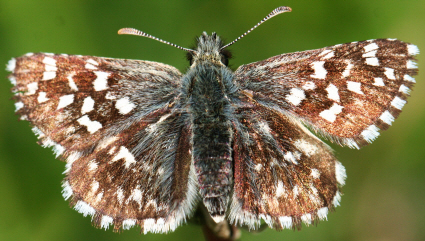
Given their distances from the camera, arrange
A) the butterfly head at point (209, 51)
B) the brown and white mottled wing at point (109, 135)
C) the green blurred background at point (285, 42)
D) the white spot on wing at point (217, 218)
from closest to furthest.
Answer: the white spot on wing at point (217, 218), the brown and white mottled wing at point (109, 135), the butterfly head at point (209, 51), the green blurred background at point (285, 42)

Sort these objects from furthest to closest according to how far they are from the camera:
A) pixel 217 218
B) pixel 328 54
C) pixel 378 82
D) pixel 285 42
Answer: pixel 285 42 < pixel 328 54 < pixel 378 82 < pixel 217 218

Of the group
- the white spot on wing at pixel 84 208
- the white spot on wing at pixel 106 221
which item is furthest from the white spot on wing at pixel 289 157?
the white spot on wing at pixel 84 208

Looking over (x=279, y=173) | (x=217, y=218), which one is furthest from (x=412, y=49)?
(x=217, y=218)

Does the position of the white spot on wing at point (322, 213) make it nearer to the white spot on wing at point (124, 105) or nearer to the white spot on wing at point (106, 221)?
the white spot on wing at point (106, 221)

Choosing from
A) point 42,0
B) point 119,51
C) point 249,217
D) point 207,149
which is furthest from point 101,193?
point 42,0

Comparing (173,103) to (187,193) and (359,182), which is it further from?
(359,182)

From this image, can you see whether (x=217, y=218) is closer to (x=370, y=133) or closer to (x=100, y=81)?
(x=370, y=133)
